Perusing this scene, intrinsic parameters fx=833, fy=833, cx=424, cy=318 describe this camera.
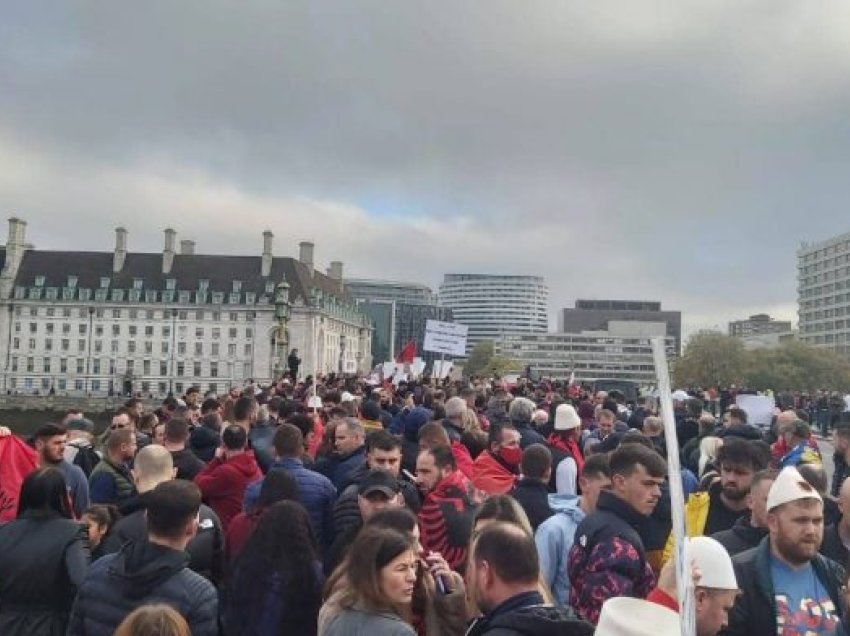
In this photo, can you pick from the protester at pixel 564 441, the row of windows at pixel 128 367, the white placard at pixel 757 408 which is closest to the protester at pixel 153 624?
the protester at pixel 564 441

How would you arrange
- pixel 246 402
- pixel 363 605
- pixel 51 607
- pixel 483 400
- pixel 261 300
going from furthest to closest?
pixel 261 300 < pixel 483 400 < pixel 246 402 < pixel 51 607 < pixel 363 605

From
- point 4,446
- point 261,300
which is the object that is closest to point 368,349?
point 261,300

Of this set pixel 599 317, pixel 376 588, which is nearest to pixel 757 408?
pixel 376 588

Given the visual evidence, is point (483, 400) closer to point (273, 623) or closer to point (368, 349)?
point (273, 623)

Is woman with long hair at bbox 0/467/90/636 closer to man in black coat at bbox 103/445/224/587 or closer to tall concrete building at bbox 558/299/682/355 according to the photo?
man in black coat at bbox 103/445/224/587

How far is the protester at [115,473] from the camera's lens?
7.51 m

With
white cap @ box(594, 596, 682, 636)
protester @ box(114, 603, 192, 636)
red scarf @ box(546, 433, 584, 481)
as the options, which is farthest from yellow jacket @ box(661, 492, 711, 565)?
protester @ box(114, 603, 192, 636)

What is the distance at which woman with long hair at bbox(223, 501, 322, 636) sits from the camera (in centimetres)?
479

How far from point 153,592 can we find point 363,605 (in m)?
1.22

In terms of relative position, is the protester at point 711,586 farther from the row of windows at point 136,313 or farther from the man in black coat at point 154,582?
the row of windows at point 136,313

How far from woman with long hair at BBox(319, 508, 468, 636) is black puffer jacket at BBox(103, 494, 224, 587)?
1.86 meters

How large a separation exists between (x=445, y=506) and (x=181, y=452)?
3.46 metres

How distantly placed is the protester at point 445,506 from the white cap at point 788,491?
6.88 ft

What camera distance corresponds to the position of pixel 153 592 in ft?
14.1
